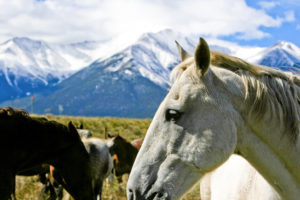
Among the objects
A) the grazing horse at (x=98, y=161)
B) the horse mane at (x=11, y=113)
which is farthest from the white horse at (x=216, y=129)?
the grazing horse at (x=98, y=161)

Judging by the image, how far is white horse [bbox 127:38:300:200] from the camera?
7.60ft

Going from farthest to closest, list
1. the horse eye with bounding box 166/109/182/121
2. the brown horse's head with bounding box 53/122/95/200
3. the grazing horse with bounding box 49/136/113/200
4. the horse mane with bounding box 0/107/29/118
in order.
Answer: the grazing horse with bounding box 49/136/113/200, the brown horse's head with bounding box 53/122/95/200, the horse mane with bounding box 0/107/29/118, the horse eye with bounding box 166/109/182/121

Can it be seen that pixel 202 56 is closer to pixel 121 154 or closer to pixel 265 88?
pixel 265 88

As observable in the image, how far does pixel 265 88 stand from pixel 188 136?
2.15 feet

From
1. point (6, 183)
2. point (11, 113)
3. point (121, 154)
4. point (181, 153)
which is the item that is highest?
point (181, 153)

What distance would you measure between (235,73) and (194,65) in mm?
320

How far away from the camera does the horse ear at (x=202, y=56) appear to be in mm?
2263

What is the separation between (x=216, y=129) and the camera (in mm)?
2334

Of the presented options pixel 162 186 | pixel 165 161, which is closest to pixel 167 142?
pixel 165 161

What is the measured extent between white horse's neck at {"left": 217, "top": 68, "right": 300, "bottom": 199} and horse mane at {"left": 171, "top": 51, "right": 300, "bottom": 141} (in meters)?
0.05

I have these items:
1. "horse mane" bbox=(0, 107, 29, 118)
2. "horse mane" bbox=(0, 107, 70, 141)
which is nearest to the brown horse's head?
"horse mane" bbox=(0, 107, 70, 141)

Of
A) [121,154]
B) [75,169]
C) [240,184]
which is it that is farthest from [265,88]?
[121,154]

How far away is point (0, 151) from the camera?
530 cm

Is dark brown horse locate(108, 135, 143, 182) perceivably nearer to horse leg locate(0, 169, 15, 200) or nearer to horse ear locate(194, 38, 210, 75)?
horse leg locate(0, 169, 15, 200)
